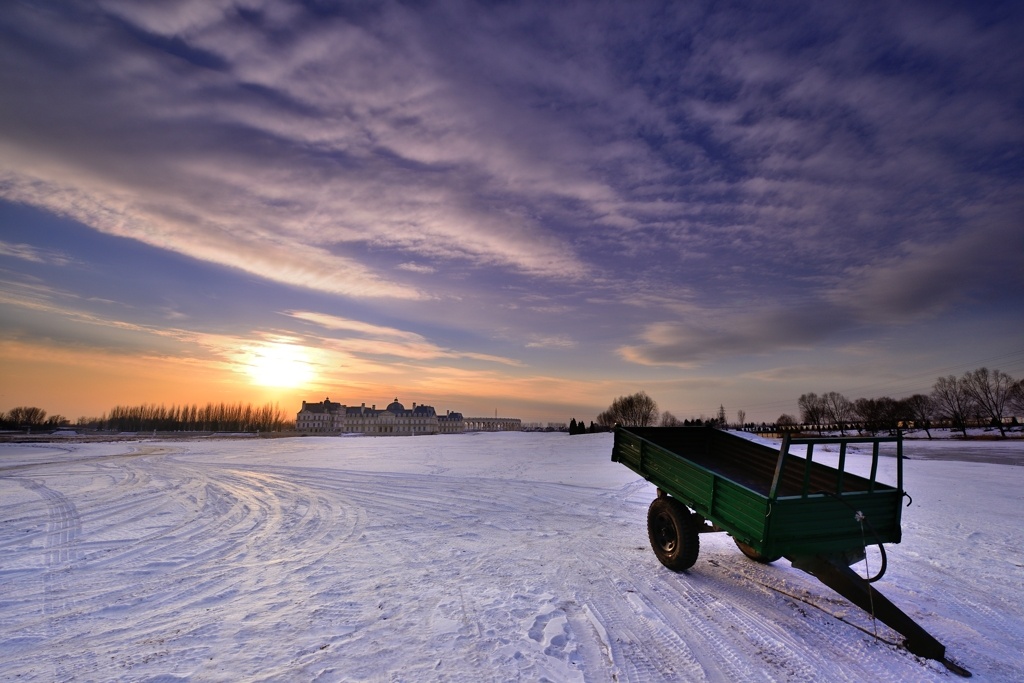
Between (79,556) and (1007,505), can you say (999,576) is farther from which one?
(79,556)

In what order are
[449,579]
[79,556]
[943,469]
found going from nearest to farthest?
[449,579]
[79,556]
[943,469]

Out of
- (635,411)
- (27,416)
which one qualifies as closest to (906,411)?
(635,411)

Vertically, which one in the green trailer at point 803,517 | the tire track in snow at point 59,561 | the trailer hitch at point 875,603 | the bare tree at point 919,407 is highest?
the bare tree at point 919,407

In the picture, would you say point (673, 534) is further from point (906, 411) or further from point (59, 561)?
point (906, 411)

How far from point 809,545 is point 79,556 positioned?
33.3ft

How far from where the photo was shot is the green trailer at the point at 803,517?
4820mm

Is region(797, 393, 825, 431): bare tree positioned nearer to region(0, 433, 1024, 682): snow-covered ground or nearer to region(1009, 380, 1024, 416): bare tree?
region(1009, 380, 1024, 416): bare tree

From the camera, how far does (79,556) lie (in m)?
7.17

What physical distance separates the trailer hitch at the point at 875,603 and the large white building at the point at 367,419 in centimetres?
16575

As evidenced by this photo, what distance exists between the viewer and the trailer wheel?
6406 millimetres

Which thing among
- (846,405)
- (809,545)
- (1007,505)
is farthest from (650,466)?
(846,405)

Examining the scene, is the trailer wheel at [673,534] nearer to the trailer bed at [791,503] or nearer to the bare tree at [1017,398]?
the trailer bed at [791,503]

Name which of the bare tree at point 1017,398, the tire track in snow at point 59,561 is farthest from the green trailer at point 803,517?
the bare tree at point 1017,398

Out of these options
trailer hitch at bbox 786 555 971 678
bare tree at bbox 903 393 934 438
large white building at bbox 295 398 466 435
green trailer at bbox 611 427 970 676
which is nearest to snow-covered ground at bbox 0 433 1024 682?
trailer hitch at bbox 786 555 971 678
